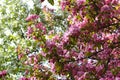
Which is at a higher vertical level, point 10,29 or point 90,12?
point 10,29

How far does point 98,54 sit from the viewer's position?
8.02 metres

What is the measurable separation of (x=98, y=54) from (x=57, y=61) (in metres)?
1.16

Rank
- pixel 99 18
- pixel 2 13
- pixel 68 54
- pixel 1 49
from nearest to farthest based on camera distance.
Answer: pixel 99 18
pixel 68 54
pixel 1 49
pixel 2 13

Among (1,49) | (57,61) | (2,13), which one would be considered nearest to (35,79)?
A: (57,61)

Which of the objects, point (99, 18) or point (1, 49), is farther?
point (1, 49)

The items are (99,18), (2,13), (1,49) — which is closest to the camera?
(99,18)

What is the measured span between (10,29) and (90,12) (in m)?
16.1

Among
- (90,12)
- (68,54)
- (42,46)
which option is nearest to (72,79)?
(68,54)

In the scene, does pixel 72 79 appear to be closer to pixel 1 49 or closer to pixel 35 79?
pixel 35 79

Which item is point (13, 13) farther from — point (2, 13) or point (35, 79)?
point (35, 79)

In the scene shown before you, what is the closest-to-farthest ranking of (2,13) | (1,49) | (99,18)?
1. (99,18)
2. (1,49)
3. (2,13)

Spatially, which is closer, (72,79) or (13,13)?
(72,79)

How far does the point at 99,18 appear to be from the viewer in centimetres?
737

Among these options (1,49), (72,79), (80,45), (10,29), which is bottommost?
(72,79)
